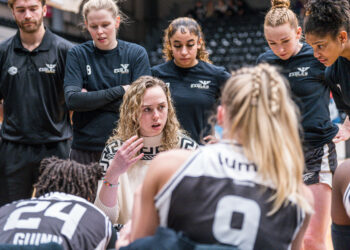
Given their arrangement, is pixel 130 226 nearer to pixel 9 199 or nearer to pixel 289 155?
pixel 289 155

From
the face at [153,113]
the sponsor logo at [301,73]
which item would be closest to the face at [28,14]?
the face at [153,113]

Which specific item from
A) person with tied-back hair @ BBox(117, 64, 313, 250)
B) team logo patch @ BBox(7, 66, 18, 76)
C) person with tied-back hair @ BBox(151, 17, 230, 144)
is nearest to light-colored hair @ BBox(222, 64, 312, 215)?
person with tied-back hair @ BBox(117, 64, 313, 250)

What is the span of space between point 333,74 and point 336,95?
244mm

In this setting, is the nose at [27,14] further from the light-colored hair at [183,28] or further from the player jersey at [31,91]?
the light-colored hair at [183,28]

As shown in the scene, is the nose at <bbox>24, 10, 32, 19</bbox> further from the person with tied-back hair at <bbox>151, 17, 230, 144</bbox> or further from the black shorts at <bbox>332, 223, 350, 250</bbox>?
the black shorts at <bbox>332, 223, 350, 250</bbox>

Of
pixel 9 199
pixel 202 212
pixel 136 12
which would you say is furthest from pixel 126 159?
pixel 136 12

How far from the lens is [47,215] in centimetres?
144

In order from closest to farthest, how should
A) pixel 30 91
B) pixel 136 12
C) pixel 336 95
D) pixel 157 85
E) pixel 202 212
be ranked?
pixel 202 212 < pixel 157 85 < pixel 336 95 < pixel 30 91 < pixel 136 12

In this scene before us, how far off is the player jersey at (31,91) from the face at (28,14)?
11cm

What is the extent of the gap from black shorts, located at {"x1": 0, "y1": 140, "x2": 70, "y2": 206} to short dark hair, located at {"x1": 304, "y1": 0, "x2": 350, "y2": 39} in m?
1.85

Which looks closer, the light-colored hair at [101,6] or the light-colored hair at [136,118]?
the light-colored hair at [136,118]

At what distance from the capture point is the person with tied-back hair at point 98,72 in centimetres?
263

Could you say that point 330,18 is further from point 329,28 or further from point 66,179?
point 66,179

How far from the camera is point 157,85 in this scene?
237 cm
